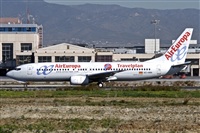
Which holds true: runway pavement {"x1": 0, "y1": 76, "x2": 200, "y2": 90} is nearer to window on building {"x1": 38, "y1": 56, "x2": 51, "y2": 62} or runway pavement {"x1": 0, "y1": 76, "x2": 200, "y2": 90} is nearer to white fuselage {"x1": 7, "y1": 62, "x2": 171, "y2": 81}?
white fuselage {"x1": 7, "y1": 62, "x2": 171, "y2": 81}

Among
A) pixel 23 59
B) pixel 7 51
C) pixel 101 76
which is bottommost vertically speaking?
pixel 101 76

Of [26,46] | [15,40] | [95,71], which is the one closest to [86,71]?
[95,71]

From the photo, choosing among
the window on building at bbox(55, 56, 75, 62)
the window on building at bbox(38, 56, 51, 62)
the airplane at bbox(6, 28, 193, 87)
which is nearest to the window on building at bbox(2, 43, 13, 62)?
the window on building at bbox(38, 56, 51, 62)

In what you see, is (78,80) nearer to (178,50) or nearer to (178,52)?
(178,52)

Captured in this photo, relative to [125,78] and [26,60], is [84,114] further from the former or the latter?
[26,60]

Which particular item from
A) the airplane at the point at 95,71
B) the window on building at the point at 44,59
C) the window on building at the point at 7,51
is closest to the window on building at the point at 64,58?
the window on building at the point at 44,59

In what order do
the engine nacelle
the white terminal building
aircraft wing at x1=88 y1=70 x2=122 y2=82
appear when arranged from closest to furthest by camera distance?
the engine nacelle → aircraft wing at x1=88 y1=70 x2=122 y2=82 → the white terminal building

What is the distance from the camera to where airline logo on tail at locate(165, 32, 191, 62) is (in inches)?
2820

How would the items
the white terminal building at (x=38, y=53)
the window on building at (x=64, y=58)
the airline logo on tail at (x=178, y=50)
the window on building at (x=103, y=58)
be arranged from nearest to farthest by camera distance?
the airline logo on tail at (x=178, y=50) → the window on building at (x=64, y=58) → the white terminal building at (x=38, y=53) → the window on building at (x=103, y=58)

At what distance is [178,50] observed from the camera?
237 feet

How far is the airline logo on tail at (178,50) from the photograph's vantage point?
71.6m

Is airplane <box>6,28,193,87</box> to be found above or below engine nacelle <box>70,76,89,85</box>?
above

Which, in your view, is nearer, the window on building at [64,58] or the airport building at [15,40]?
the window on building at [64,58]

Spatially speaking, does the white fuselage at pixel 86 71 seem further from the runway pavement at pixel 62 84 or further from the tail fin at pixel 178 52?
the tail fin at pixel 178 52
